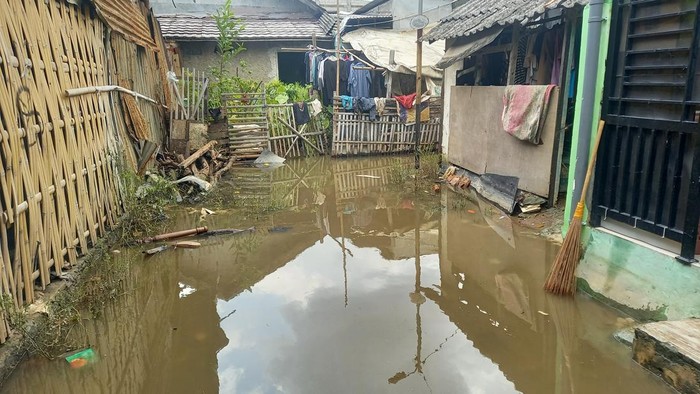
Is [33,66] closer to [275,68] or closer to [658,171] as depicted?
[658,171]

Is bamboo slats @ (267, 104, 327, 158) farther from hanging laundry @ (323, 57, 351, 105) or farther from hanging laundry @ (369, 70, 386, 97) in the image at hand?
hanging laundry @ (369, 70, 386, 97)

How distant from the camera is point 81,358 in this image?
3688mm

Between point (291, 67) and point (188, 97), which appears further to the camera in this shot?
point (291, 67)

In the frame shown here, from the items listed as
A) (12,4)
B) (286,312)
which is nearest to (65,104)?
(12,4)

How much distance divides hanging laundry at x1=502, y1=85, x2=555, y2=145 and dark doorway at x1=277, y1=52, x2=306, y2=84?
11163mm

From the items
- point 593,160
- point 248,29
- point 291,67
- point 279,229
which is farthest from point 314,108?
point 593,160

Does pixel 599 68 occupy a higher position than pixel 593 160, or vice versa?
pixel 599 68

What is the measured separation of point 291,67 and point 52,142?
46.3ft

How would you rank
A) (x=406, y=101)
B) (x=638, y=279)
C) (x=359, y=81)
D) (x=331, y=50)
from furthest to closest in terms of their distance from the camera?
(x=331, y=50)
(x=359, y=81)
(x=406, y=101)
(x=638, y=279)

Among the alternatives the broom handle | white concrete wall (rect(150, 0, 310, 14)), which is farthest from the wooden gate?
the broom handle

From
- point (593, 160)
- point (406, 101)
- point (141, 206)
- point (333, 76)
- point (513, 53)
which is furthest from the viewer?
point (333, 76)

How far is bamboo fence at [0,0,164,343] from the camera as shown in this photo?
371cm

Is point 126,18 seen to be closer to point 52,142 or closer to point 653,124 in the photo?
point 52,142

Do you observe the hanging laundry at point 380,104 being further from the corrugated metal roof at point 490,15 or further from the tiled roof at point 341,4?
the tiled roof at point 341,4
